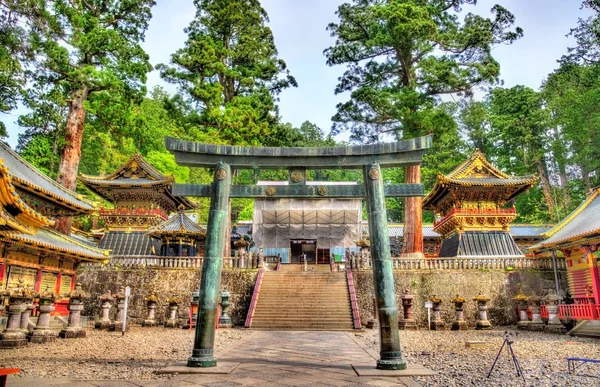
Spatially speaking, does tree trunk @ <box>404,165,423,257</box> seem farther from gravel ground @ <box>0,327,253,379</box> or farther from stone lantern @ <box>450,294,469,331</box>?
gravel ground @ <box>0,327,253,379</box>

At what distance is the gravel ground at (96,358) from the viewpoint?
5.69m

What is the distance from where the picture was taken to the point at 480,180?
22.5 metres

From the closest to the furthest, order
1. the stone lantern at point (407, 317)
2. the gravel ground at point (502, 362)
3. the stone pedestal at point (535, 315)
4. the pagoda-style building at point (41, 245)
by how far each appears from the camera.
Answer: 1. the gravel ground at point (502, 362)
2. the pagoda-style building at point (41, 245)
3. the stone pedestal at point (535, 315)
4. the stone lantern at point (407, 317)

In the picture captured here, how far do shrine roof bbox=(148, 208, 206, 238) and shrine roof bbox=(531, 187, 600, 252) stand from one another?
16422 mm

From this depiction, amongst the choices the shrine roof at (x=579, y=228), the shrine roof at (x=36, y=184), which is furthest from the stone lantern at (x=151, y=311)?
the shrine roof at (x=579, y=228)

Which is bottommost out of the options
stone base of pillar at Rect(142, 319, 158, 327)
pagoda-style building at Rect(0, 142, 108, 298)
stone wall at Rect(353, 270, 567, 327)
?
stone base of pillar at Rect(142, 319, 158, 327)

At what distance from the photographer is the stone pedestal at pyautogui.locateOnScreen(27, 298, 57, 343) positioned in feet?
33.7

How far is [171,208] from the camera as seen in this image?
27.9m

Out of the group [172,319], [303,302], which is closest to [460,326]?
[303,302]

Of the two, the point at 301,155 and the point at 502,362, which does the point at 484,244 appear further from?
the point at 301,155

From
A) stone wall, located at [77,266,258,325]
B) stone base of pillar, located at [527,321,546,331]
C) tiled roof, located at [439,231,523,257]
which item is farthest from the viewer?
tiled roof, located at [439,231,523,257]

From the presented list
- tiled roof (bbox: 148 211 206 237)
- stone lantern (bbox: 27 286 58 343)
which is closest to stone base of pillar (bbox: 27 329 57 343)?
stone lantern (bbox: 27 286 58 343)

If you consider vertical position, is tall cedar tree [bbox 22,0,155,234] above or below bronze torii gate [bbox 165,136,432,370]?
above

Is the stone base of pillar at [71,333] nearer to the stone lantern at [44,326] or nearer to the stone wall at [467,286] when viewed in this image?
the stone lantern at [44,326]
